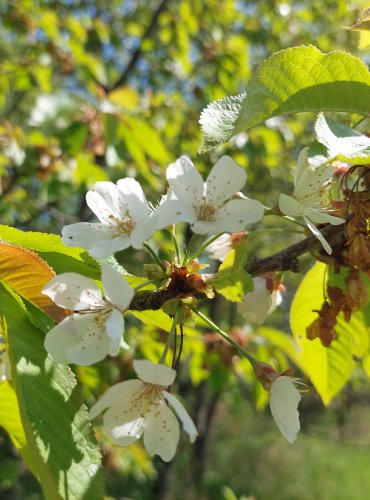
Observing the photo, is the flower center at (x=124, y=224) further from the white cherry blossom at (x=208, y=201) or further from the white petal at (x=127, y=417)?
the white petal at (x=127, y=417)

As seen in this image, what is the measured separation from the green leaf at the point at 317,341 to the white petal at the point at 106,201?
38 cm

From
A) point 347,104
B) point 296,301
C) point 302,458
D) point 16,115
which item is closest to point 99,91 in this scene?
point 296,301

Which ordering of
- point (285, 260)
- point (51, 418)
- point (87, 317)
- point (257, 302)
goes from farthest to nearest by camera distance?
1. point (257, 302)
2. point (285, 260)
3. point (87, 317)
4. point (51, 418)

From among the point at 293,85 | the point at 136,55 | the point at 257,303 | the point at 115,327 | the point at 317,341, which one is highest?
the point at 293,85

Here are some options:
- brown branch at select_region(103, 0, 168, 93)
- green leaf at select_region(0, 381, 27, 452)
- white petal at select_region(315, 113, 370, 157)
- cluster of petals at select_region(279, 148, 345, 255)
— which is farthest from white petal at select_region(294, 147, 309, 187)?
brown branch at select_region(103, 0, 168, 93)

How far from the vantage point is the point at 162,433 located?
0.70 m

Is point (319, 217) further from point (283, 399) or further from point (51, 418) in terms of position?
point (51, 418)

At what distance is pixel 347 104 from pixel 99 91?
6.46 feet

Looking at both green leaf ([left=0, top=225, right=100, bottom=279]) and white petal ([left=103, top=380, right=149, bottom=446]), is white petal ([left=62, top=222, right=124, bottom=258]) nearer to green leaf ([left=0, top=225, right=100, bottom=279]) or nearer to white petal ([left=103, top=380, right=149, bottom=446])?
green leaf ([left=0, top=225, right=100, bottom=279])

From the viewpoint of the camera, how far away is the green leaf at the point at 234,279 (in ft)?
2.24

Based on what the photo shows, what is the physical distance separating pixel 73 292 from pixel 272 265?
27 centimetres

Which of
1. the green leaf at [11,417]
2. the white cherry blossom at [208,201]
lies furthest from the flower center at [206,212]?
→ the green leaf at [11,417]

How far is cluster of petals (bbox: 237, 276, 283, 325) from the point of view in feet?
2.90

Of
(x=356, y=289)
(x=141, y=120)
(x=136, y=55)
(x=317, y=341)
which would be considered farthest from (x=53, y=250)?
(x=136, y=55)
